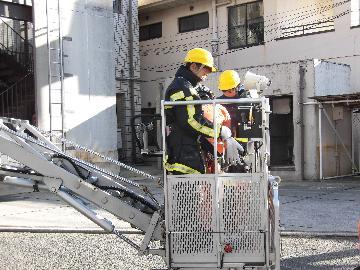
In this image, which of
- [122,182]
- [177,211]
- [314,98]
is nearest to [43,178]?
[122,182]

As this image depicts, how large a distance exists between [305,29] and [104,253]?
15199mm

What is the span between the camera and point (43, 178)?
16.8 feet

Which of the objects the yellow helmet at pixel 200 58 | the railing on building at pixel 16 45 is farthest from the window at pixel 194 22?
the yellow helmet at pixel 200 58

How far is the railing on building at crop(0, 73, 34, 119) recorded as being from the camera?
18438mm

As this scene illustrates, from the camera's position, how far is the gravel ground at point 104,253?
6765 mm

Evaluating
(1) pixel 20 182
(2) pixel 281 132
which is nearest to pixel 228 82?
(1) pixel 20 182

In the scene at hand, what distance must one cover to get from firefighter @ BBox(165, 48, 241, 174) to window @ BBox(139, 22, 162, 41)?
20.1m

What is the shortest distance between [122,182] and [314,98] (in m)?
11.3

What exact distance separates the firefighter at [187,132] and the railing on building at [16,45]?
14796 mm

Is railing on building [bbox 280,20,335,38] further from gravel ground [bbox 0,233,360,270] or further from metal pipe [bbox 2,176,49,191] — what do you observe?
metal pipe [bbox 2,176,49,191]

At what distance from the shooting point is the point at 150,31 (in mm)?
25234

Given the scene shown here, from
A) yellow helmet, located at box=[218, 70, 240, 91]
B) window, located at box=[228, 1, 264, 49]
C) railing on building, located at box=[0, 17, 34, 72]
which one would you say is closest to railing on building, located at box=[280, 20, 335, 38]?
window, located at box=[228, 1, 264, 49]

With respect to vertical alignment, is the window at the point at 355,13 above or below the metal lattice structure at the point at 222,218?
Answer: above

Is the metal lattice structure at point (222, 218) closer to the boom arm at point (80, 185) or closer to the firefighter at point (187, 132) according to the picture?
the firefighter at point (187, 132)
